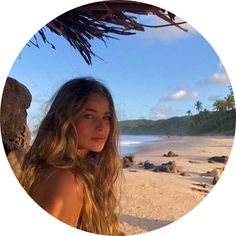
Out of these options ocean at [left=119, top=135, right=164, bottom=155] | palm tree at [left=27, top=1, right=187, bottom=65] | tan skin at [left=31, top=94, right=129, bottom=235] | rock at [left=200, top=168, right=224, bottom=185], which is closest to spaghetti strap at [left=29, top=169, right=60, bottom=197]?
tan skin at [left=31, top=94, right=129, bottom=235]

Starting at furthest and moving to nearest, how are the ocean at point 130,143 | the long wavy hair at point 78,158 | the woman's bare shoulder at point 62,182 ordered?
1. the ocean at point 130,143
2. the long wavy hair at point 78,158
3. the woman's bare shoulder at point 62,182

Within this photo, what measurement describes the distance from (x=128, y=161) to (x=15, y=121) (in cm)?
37

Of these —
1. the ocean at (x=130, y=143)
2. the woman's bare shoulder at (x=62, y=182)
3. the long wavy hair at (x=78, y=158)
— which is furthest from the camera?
the ocean at (x=130, y=143)

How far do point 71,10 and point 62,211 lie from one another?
0.56 metres

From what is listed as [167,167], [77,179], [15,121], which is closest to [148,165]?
[167,167]

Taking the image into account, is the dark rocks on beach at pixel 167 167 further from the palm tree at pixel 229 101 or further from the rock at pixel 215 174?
the palm tree at pixel 229 101

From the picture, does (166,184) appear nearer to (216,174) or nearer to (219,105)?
(216,174)

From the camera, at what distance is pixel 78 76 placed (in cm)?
102

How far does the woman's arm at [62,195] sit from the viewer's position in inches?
31.9

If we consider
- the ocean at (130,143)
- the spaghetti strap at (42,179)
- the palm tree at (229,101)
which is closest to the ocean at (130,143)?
the ocean at (130,143)

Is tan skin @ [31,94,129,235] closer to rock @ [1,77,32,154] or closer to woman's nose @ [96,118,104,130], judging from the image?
woman's nose @ [96,118,104,130]

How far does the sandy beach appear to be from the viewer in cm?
109

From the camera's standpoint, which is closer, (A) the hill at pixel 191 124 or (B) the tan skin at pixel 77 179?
(B) the tan skin at pixel 77 179

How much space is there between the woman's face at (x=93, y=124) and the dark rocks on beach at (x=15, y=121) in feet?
0.60
